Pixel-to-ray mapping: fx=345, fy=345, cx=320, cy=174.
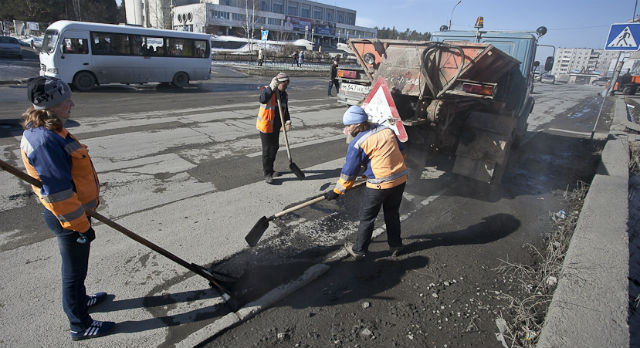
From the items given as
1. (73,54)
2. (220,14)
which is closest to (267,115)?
(73,54)

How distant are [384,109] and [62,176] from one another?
349cm

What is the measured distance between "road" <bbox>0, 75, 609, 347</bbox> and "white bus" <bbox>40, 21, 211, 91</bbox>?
658 cm

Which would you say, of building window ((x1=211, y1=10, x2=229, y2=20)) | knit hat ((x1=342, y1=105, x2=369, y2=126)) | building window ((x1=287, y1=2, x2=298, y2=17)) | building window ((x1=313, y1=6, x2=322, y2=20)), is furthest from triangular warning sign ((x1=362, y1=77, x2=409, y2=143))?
building window ((x1=313, y1=6, x2=322, y2=20))

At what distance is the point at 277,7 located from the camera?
81.3 metres

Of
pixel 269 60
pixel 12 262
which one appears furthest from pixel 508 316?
pixel 269 60

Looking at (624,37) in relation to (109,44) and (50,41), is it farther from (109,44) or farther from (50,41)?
(50,41)

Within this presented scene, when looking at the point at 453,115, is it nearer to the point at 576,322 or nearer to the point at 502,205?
the point at 502,205

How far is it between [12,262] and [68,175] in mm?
1904

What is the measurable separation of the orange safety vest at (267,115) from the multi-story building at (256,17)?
57175 millimetres

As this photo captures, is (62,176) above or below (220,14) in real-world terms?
below

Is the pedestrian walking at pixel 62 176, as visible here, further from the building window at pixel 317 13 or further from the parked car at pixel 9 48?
the building window at pixel 317 13

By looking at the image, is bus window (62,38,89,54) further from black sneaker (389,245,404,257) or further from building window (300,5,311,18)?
building window (300,5,311,18)

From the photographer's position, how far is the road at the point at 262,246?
8.79 ft

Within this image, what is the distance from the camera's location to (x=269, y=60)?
3366cm
